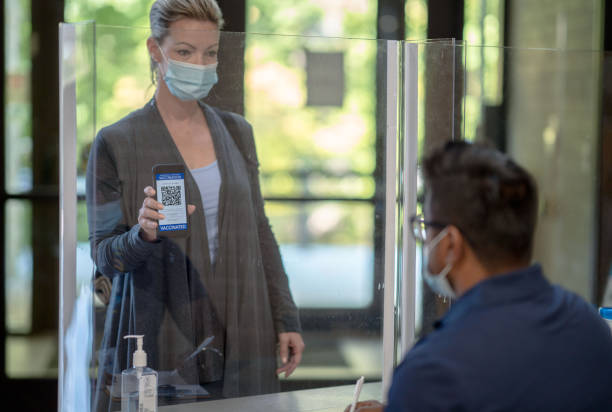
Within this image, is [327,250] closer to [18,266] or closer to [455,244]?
[455,244]

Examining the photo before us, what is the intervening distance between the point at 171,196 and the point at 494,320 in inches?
31.1

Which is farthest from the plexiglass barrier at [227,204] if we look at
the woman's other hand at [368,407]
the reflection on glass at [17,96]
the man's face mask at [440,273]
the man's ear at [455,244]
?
the reflection on glass at [17,96]

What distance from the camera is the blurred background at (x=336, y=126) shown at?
1468mm

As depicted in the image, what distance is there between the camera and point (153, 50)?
1.38 m

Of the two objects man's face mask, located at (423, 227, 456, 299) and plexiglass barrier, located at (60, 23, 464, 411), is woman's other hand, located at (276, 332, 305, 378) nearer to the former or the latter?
plexiglass barrier, located at (60, 23, 464, 411)

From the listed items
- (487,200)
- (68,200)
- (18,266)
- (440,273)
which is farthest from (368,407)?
(18,266)

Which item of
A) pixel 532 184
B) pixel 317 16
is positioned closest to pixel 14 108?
pixel 317 16

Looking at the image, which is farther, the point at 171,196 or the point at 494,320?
the point at 171,196

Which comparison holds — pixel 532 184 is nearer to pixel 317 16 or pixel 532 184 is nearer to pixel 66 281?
pixel 66 281

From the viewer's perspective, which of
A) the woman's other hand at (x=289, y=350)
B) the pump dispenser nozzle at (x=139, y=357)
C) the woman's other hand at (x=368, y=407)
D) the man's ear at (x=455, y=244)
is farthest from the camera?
the woman's other hand at (x=289, y=350)

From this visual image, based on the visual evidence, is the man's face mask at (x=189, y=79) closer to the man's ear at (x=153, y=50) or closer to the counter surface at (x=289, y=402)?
the man's ear at (x=153, y=50)

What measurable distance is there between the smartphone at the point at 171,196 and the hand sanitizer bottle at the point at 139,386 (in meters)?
0.24

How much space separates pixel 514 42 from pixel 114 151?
2.06 metres

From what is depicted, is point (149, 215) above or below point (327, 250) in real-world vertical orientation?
above
